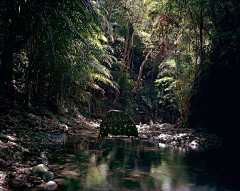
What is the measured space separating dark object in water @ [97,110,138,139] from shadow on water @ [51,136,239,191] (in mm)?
428

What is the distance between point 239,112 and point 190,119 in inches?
72.3

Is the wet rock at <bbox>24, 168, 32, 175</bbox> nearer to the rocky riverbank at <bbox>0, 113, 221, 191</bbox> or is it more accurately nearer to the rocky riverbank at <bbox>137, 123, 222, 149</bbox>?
the rocky riverbank at <bbox>0, 113, 221, 191</bbox>

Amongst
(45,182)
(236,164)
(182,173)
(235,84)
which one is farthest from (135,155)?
(235,84)

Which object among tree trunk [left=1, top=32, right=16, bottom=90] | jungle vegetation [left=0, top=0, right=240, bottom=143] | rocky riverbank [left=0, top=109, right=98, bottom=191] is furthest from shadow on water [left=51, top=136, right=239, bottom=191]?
tree trunk [left=1, top=32, right=16, bottom=90]

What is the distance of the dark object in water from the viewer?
438 centimetres

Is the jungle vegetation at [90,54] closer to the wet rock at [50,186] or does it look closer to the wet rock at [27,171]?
the wet rock at [27,171]

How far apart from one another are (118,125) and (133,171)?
1.33 m

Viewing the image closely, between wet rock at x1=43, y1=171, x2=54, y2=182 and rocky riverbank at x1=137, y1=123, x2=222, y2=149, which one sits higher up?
rocky riverbank at x1=137, y1=123, x2=222, y2=149

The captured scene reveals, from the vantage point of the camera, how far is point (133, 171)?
328cm

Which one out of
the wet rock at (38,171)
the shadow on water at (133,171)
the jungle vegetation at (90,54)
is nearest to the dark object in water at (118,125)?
the shadow on water at (133,171)

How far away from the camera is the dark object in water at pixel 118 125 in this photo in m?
4.38

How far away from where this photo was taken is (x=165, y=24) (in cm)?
832

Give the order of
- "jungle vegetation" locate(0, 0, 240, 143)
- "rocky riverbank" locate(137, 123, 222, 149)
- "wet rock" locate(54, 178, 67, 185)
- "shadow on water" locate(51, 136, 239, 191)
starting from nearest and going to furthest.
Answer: "wet rock" locate(54, 178, 67, 185) < "shadow on water" locate(51, 136, 239, 191) < "jungle vegetation" locate(0, 0, 240, 143) < "rocky riverbank" locate(137, 123, 222, 149)

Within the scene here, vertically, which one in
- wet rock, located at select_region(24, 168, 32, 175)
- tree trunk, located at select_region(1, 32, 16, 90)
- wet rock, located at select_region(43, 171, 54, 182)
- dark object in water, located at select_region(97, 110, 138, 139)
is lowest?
wet rock, located at select_region(43, 171, 54, 182)
